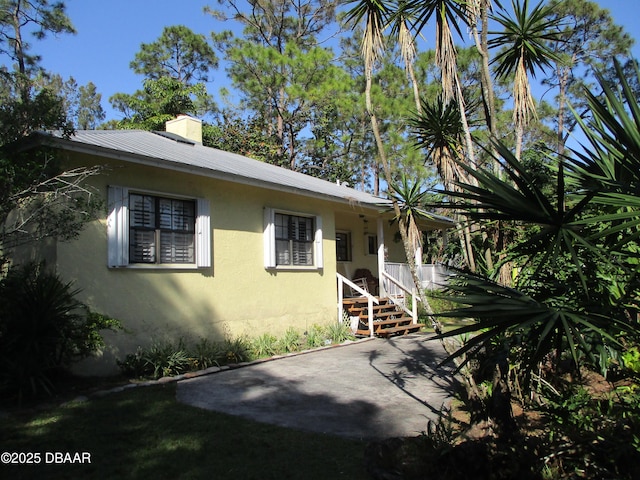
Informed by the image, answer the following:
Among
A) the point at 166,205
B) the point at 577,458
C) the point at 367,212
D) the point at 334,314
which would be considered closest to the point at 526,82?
the point at 577,458

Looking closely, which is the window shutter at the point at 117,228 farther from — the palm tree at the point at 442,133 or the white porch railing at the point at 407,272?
the white porch railing at the point at 407,272

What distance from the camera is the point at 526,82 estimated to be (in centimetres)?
662

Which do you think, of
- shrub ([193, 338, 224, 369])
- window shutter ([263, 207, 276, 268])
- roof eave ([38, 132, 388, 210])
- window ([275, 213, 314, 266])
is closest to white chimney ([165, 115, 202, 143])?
window ([275, 213, 314, 266])

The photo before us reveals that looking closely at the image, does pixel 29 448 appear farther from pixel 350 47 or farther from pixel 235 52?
pixel 350 47

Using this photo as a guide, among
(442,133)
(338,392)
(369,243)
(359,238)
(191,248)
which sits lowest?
(338,392)

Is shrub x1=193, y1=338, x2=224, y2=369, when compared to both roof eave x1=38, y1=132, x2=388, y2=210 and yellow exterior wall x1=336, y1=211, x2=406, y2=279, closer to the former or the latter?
roof eave x1=38, y1=132, x2=388, y2=210

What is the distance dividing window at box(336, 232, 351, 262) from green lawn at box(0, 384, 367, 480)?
11.1m

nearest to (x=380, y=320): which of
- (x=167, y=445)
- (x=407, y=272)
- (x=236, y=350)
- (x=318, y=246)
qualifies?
(x=318, y=246)

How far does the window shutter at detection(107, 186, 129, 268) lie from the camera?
8047 millimetres

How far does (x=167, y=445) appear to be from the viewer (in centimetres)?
478

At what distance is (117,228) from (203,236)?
69.9 inches

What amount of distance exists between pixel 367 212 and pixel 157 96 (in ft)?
47.9

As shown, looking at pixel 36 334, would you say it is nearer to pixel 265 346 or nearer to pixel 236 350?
pixel 236 350

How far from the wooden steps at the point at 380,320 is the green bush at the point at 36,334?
7.16 metres
